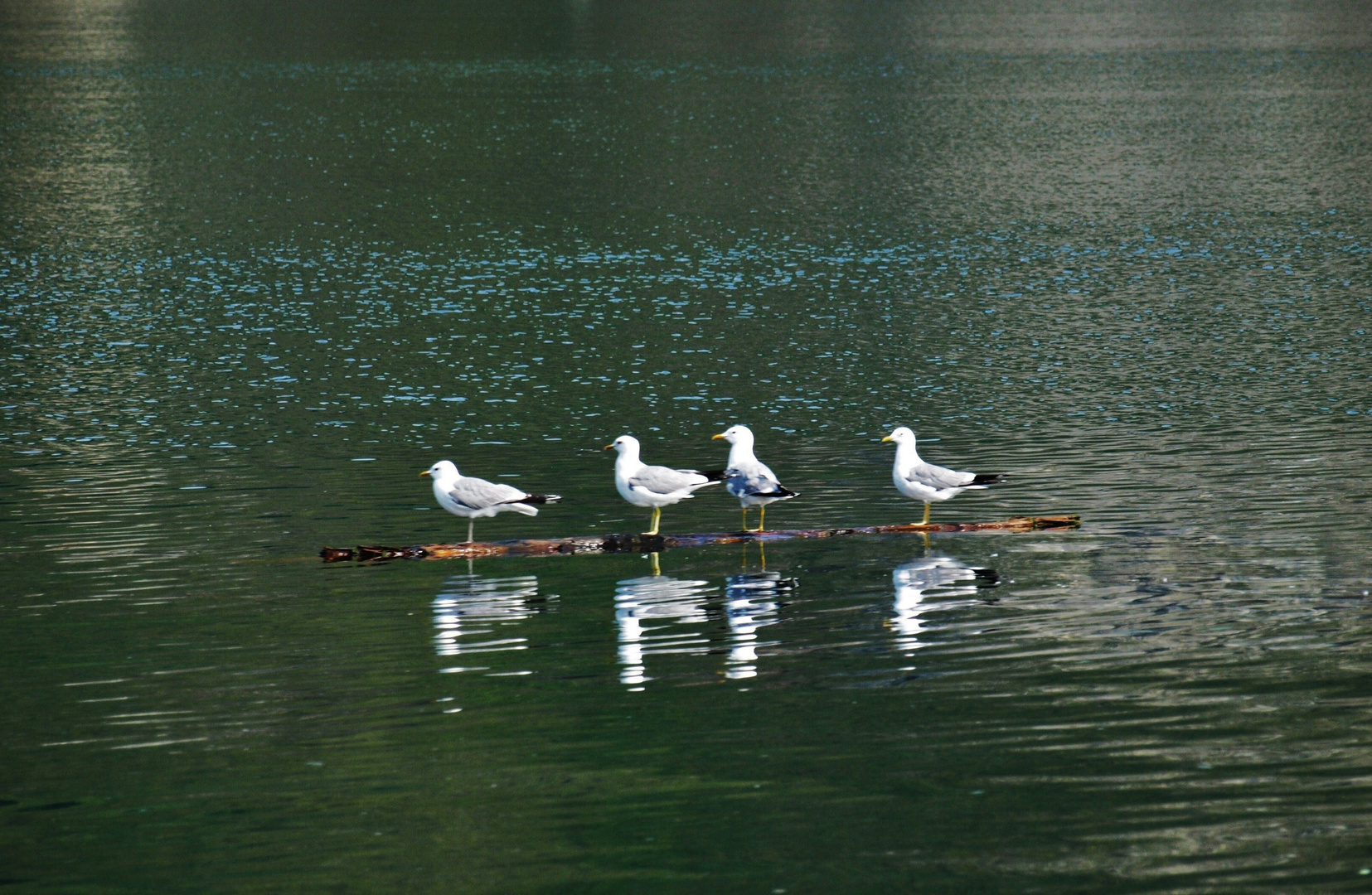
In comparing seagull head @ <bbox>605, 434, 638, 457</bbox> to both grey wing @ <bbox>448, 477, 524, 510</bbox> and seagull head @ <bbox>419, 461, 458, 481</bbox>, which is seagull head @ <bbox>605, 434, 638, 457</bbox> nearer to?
grey wing @ <bbox>448, 477, 524, 510</bbox>

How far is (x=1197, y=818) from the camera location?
46.1 feet

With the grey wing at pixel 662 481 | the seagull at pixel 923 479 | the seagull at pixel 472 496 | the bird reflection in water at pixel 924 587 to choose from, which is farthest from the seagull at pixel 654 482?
the bird reflection in water at pixel 924 587

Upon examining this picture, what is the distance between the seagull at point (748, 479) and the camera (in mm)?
24422

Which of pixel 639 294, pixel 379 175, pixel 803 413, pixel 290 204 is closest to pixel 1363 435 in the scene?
pixel 803 413

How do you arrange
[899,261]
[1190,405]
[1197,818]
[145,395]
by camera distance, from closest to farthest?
[1197,818]
[1190,405]
[145,395]
[899,261]

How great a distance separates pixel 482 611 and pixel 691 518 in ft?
20.3

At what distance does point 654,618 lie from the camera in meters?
20.8

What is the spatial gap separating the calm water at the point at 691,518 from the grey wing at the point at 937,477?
1.10m

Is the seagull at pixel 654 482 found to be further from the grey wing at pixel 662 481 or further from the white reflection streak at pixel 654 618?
the white reflection streak at pixel 654 618

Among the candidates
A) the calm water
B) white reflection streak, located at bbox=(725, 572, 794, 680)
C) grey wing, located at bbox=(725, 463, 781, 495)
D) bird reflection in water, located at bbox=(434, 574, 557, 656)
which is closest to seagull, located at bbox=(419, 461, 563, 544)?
the calm water

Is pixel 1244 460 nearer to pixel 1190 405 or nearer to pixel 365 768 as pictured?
pixel 1190 405

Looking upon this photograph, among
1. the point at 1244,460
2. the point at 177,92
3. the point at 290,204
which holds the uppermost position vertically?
the point at 177,92

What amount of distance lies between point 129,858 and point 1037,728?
8.24 metres

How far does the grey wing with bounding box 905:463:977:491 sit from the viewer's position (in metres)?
24.6
